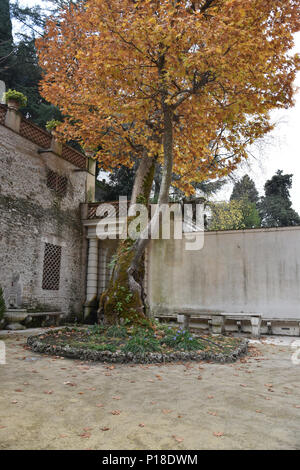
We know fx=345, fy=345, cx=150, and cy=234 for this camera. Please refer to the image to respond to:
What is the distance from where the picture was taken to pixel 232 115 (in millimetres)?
8289

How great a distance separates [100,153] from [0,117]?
11.1 feet

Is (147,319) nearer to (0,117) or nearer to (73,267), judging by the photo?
(73,267)

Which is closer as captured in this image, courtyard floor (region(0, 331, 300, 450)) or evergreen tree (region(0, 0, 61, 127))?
courtyard floor (region(0, 331, 300, 450))

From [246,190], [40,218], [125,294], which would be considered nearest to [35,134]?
[40,218]

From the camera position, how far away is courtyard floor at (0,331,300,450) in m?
2.83

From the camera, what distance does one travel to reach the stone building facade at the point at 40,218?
11141mm

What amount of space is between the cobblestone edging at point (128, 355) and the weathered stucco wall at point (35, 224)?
4.92 meters

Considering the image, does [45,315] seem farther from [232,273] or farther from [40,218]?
[232,273]

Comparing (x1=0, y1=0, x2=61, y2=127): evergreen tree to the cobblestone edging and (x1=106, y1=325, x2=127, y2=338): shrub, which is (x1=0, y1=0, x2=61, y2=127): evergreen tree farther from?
the cobblestone edging

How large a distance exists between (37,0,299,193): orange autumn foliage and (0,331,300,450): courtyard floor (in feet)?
18.4

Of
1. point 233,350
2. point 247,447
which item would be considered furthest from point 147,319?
point 247,447

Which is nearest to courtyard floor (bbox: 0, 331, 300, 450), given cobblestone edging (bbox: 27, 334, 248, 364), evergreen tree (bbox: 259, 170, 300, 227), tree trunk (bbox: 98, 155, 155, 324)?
cobblestone edging (bbox: 27, 334, 248, 364)

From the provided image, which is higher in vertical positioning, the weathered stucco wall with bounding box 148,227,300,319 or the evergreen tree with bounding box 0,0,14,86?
the evergreen tree with bounding box 0,0,14,86

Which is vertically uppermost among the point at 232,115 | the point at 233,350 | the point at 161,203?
the point at 232,115
